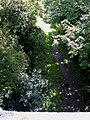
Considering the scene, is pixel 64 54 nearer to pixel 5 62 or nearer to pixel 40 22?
pixel 40 22

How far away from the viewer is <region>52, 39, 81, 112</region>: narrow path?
12.1 metres

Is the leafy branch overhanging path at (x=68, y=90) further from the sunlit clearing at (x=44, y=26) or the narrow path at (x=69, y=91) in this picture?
the sunlit clearing at (x=44, y=26)

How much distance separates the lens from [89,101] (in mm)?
12391

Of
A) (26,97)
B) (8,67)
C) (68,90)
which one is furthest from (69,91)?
(8,67)

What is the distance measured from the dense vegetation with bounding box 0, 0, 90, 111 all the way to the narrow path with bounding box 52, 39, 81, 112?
0.91ft

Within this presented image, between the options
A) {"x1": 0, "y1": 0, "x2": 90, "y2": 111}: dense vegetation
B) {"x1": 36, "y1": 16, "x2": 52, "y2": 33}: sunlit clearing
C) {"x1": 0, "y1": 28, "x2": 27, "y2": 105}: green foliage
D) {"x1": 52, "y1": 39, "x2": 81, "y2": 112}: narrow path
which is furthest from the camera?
{"x1": 36, "y1": 16, "x2": 52, "y2": 33}: sunlit clearing

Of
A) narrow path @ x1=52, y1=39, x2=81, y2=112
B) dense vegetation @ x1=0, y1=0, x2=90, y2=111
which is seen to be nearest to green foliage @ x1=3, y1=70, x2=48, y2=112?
dense vegetation @ x1=0, y1=0, x2=90, y2=111

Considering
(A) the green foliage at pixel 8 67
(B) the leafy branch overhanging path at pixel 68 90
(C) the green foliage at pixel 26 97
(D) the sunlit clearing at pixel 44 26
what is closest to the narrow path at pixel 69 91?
(B) the leafy branch overhanging path at pixel 68 90

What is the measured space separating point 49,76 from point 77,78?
1.51m

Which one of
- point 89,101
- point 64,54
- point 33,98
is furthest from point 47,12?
point 33,98

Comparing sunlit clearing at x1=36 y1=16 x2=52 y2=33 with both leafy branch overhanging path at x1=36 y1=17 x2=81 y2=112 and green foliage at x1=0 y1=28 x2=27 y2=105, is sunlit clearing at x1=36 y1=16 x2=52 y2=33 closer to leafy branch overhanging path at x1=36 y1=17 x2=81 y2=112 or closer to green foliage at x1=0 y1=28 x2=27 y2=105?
leafy branch overhanging path at x1=36 y1=17 x2=81 y2=112

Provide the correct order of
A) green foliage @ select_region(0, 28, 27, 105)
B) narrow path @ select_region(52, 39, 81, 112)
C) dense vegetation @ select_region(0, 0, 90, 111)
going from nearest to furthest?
green foliage @ select_region(0, 28, 27, 105), dense vegetation @ select_region(0, 0, 90, 111), narrow path @ select_region(52, 39, 81, 112)

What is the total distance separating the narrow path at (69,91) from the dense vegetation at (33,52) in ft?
0.91

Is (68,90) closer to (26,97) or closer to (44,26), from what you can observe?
(26,97)
